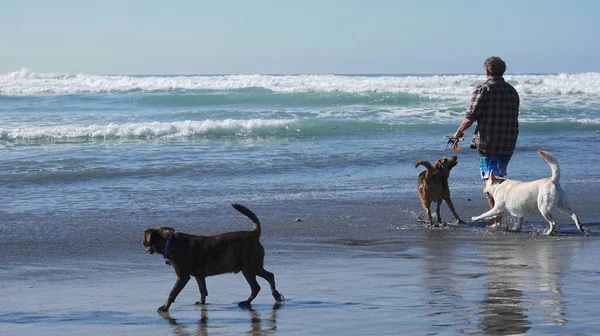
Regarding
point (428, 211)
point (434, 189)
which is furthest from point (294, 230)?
point (434, 189)

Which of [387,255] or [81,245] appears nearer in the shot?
[387,255]

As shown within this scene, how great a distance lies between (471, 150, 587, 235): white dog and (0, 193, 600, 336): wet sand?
22cm

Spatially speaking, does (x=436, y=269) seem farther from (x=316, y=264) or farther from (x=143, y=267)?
(x=143, y=267)

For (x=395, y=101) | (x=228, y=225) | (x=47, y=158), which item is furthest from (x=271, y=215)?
(x=395, y=101)

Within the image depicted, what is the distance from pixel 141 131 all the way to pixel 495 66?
12.1 meters

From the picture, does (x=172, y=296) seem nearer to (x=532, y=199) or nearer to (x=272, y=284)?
(x=272, y=284)

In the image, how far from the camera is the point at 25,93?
1400 inches

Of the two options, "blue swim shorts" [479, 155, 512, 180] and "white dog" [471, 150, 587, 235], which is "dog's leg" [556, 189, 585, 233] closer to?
"white dog" [471, 150, 587, 235]

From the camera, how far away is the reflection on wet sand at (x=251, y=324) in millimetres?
5312

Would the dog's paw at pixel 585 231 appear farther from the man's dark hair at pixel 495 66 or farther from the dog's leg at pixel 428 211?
the man's dark hair at pixel 495 66

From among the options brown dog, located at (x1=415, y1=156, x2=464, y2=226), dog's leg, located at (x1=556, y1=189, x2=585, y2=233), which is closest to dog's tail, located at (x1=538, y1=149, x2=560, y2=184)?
dog's leg, located at (x1=556, y1=189, x2=585, y2=233)

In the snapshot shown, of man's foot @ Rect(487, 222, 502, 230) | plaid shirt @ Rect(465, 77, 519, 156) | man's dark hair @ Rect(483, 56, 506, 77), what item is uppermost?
man's dark hair @ Rect(483, 56, 506, 77)

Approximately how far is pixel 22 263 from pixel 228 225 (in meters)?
2.50

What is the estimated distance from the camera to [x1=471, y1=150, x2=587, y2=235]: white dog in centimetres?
869
